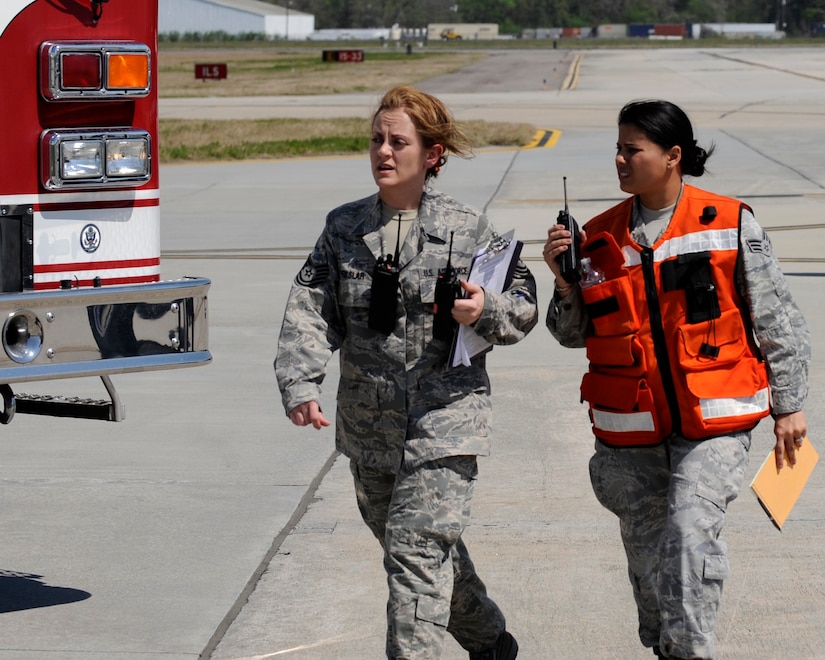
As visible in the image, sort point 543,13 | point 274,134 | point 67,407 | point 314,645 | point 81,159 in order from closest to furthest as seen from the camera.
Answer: point 314,645 < point 81,159 < point 67,407 < point 274,134 < point 543,13

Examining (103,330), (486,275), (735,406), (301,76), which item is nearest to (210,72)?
(301,76)

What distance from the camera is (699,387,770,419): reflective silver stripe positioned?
341 centimetres

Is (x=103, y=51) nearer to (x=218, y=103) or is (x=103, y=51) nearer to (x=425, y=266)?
(x=425, y=266)

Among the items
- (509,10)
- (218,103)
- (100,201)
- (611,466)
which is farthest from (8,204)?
(509,10)

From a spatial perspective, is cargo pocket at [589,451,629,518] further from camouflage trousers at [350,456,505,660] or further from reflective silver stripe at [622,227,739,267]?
reflective silver stripe at [622,227,739,267]

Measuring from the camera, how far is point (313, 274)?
364 cm

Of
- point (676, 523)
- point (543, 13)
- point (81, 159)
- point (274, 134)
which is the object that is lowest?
point (274, 134)

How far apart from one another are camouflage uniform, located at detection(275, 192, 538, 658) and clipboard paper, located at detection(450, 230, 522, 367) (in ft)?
0.11

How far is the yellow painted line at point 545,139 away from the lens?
2395cm

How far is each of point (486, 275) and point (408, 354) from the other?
0.28m

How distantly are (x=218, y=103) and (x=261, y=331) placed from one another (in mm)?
31039

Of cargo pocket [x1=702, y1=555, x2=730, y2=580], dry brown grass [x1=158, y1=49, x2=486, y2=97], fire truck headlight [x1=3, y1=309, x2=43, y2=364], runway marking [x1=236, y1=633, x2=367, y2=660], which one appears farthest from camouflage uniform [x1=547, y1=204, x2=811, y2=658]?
dry brown grass [x1=158, y1=49, x2=486, y2=97]

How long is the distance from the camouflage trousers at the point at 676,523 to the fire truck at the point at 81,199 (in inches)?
58.1

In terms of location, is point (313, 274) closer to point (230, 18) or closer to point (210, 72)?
point (210, 72)
